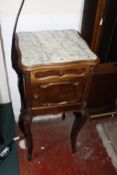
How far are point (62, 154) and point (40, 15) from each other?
100 cm

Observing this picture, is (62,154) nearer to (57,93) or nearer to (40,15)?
(57,93)

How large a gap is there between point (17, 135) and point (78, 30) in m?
0.92

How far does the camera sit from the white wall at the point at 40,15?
3.92ft

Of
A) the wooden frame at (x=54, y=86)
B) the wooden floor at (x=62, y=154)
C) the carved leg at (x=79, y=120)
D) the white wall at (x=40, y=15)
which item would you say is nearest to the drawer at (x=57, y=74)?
the wooden frame at (x=54, y=86)

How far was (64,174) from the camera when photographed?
142 cm

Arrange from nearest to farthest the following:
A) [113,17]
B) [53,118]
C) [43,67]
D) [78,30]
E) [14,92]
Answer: [43,67]
[113,17]
[78,30]
[14,92]
[53,118]

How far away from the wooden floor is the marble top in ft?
2.69

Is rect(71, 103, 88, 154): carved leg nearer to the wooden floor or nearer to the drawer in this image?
the wooden floor

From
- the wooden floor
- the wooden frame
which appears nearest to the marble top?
the wooden frame

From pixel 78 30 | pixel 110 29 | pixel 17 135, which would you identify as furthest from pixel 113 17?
pixel 17 135

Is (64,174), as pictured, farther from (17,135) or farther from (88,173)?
(17,135)

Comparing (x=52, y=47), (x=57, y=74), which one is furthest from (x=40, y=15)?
(x=57, y=74)

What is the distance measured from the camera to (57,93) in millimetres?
1116

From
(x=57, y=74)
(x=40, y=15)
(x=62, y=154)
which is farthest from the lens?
(x=62, y=154)
